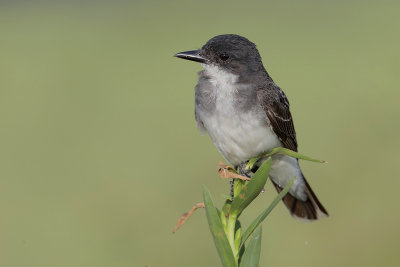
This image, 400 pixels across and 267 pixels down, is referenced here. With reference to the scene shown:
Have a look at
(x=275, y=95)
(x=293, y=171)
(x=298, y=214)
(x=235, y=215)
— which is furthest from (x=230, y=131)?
(x=235, y=215)

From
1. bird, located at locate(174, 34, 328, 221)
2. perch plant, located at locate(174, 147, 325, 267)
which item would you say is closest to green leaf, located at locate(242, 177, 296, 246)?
perch plant, located at locate(174, 147, 325, 267)

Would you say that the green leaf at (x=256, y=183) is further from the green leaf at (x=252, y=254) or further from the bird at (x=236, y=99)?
the bird at (x=236, y=99)

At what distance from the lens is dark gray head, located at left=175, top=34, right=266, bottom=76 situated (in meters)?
3.30

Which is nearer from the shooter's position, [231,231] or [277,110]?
[231,231]

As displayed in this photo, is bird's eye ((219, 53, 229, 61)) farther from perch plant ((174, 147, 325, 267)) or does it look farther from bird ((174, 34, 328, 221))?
perch plant ((174, 147, 325, 267))

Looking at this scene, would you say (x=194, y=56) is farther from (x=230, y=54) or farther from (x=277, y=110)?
(x=277, y=110)

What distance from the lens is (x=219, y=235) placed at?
1.62m

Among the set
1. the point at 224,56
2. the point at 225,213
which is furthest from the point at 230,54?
the point at 225,213

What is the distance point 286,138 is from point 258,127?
1.32 ft

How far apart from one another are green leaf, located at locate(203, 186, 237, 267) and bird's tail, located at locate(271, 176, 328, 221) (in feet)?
8.58

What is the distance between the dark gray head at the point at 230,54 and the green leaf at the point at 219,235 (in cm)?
177

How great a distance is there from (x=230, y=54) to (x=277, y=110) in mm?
485

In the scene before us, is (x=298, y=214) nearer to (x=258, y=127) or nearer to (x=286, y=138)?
(x=286, y=138)

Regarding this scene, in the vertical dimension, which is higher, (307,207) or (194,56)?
(194,56)
